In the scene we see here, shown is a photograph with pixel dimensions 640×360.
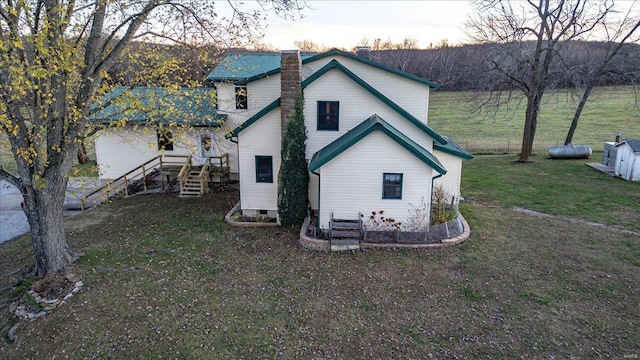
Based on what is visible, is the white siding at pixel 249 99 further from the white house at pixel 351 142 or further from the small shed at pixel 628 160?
the small shed at pixel 628 160

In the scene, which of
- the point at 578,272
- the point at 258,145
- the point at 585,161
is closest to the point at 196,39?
the point at 258,145

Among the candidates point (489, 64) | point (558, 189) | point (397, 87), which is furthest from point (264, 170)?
point (489, 64)

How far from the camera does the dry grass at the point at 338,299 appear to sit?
7.76 meters

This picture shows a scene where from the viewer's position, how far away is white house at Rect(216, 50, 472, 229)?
12188 mm

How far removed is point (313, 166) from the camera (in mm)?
12180

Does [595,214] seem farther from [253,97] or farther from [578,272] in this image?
[253,97]

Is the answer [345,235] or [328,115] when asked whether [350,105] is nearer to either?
[328,115]

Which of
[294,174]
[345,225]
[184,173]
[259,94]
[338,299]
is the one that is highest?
[259,94]

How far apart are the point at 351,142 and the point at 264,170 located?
3.99 metres

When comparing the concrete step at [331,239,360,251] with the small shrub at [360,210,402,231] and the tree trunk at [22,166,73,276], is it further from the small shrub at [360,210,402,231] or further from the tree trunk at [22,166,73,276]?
the tree trunk at [22,166,73,276]

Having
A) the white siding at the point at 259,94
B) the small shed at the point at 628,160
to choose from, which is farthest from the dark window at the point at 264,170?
the small shed at the point at 628,160

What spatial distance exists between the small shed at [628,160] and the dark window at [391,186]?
14.9 meters

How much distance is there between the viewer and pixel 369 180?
12336 mm

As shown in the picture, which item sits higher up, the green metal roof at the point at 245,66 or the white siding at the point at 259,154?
the green metal roof at the point at 245,66
